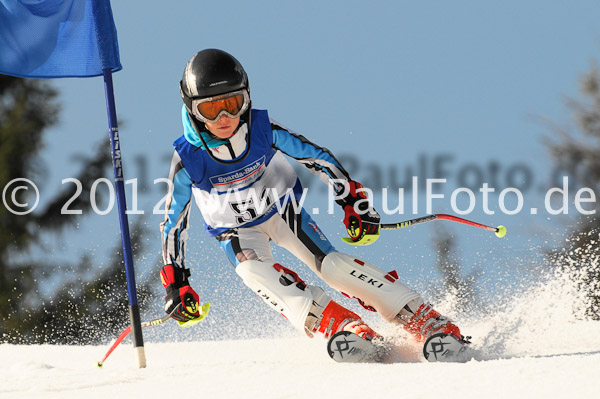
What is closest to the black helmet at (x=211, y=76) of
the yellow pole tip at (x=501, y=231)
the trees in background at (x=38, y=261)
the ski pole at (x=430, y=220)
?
the ski pole at (x=430, y=220)

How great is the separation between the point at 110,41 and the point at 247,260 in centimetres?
213

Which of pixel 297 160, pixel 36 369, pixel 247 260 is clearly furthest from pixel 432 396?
pixel 36 369

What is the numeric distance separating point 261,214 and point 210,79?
38.3 inches

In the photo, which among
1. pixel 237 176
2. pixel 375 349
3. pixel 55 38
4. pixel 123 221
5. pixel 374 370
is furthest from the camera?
pixel 55 38

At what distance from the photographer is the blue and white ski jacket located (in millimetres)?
4426

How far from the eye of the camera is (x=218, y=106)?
169 inches

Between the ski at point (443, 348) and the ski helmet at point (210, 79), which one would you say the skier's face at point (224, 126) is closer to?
the ski helmet at point (210, 79)

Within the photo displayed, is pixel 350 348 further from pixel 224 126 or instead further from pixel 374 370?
pixel 224 126

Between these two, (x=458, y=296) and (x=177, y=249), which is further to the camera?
(x=458, y=296)

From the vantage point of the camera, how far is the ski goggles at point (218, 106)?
14.0 feet

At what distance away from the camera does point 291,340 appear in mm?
6145

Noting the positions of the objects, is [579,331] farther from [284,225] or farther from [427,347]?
[284,225]

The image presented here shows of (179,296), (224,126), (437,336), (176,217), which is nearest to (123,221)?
(176,217)

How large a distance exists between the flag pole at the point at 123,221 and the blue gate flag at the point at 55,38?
25 cm
